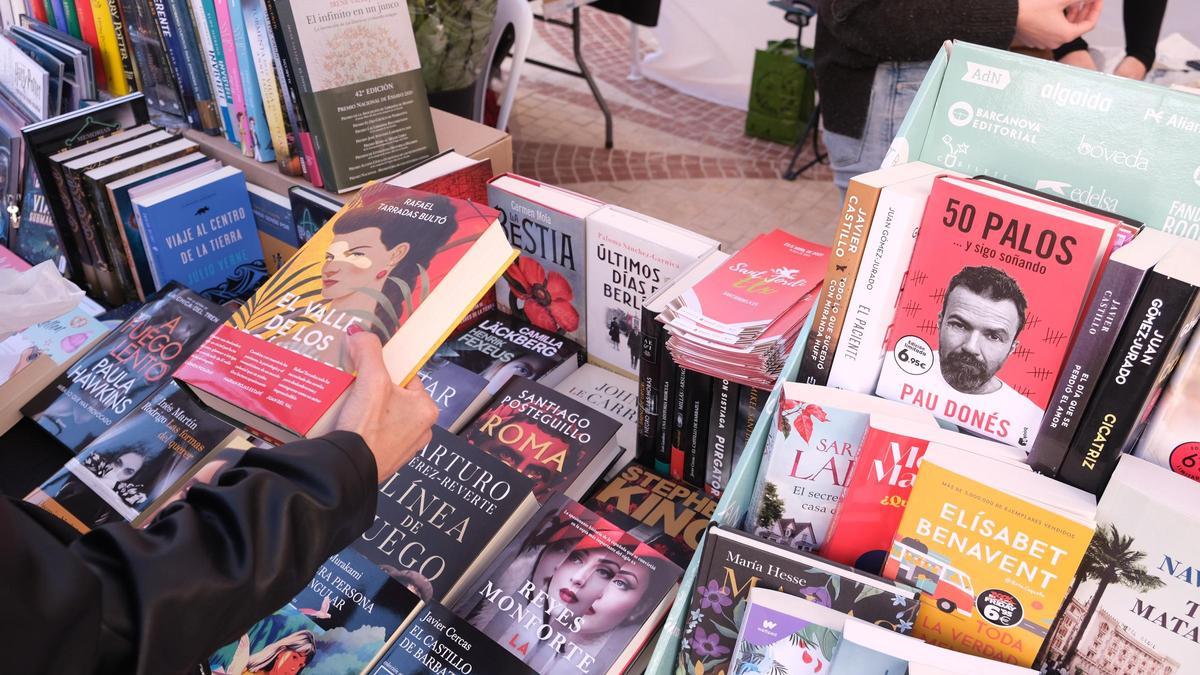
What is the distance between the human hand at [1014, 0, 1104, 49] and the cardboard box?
82 centimetres

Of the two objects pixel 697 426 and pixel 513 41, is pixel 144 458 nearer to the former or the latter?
pixel 697 426

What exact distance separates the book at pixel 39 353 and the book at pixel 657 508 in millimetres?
1008

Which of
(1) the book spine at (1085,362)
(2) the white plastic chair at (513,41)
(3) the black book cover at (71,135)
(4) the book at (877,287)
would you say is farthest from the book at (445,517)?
(2) the white plastic chair at (513,41)

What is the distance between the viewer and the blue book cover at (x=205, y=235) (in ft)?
5.27

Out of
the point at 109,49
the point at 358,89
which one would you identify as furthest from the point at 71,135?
the point at 358,89

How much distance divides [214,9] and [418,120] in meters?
0.44

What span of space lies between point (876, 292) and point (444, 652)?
662mm

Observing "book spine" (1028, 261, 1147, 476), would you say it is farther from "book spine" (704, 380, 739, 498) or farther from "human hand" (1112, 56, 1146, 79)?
"human hand" (1112, 56, 1146, 79)

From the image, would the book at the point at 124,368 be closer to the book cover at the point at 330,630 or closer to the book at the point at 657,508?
the book cover at the point at 330,630

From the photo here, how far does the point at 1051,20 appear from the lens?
63.6 inches

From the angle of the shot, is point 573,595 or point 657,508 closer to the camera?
point 573,595

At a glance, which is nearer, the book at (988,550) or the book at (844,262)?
the book at (988,550)

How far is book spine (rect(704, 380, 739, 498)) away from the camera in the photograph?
1.19m

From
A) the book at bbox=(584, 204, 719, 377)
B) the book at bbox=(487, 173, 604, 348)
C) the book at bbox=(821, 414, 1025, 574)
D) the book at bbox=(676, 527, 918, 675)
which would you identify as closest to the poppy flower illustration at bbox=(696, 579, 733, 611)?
the book at bbox=(676, 527, 918, 675)
